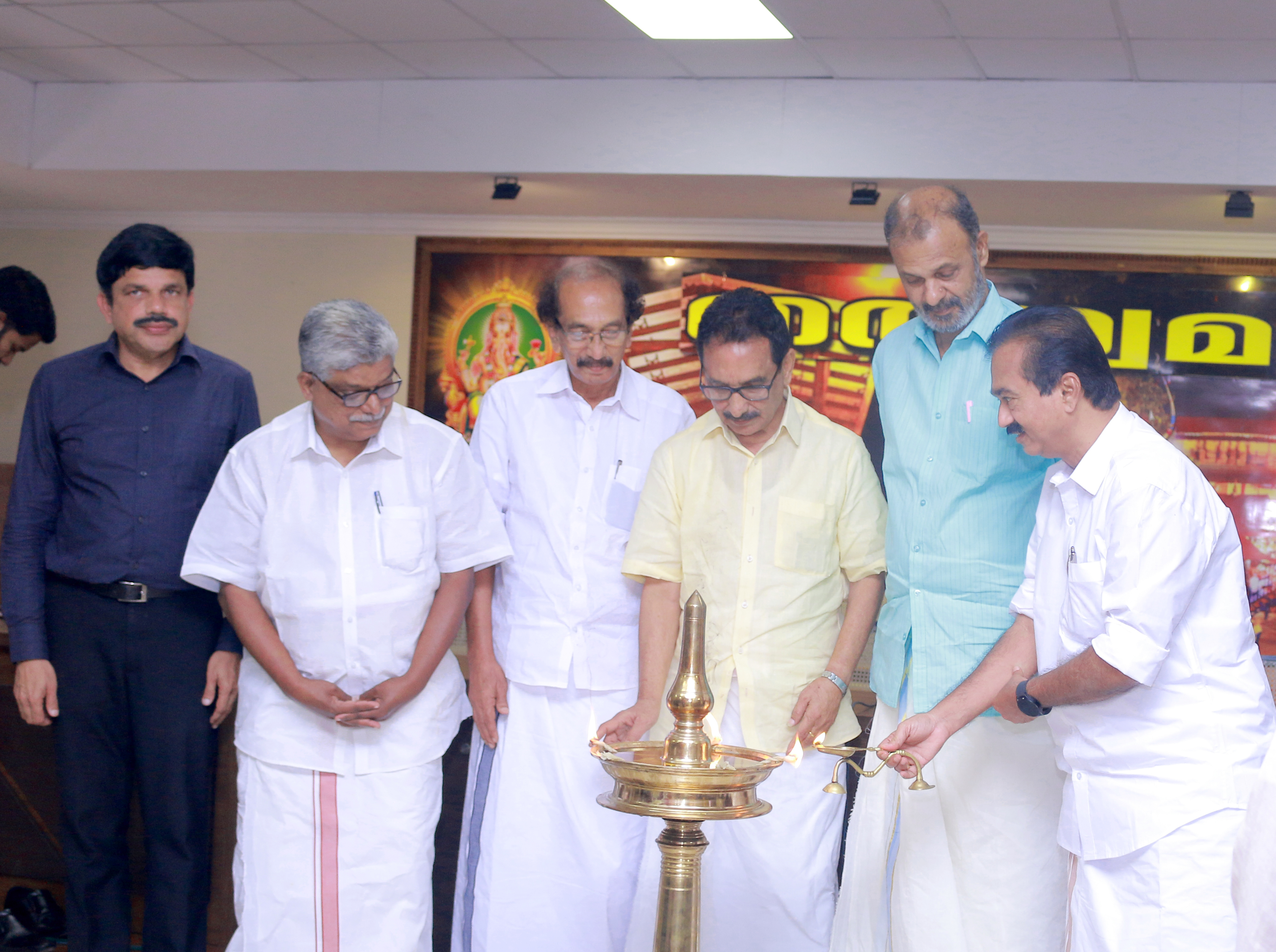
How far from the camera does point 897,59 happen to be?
17.4ft

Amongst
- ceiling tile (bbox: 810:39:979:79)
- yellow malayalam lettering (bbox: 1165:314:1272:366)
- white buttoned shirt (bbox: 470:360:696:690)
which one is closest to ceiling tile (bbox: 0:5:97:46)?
ceiling tile (bbox: 810:39:979:79)

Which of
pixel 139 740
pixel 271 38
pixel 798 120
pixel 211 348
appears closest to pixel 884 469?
pixel 139 740

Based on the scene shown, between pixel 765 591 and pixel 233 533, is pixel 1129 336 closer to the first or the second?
pixel 765 591

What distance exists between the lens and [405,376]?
752cm

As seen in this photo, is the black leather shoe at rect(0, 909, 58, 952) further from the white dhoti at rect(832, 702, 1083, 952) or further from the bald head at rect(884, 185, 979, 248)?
the bald head at rect(884, 185, 979, 248)

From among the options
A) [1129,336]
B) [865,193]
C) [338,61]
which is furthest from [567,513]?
[1129,336]

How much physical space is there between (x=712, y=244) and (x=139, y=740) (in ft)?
16.1

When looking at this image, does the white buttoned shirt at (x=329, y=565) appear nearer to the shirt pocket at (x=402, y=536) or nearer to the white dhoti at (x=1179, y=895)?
the shirt pocket at (x=402, y=536)

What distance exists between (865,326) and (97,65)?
14.0 ft

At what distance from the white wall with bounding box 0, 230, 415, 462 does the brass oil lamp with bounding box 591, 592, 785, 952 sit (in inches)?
232

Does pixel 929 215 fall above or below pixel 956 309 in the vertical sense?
above

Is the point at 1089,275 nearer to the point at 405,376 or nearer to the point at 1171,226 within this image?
the point at 1171,226

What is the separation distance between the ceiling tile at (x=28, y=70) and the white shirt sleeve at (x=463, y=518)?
4.65m

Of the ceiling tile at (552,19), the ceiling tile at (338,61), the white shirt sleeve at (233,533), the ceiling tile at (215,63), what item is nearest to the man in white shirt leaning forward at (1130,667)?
the white shirt sleeve at (233,533)
